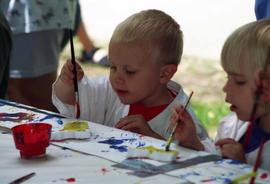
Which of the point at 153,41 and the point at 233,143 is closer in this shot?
the point at 233,143

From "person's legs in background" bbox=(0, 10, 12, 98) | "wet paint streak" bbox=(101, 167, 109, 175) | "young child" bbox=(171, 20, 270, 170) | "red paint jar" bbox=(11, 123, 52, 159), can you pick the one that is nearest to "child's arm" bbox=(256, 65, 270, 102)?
"young child" bbox=(171, 20, 270, 170)

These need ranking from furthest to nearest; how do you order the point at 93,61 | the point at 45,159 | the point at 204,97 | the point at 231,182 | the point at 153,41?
the point at 93,61 → the point at 204,97 → the point at 153,41 → the point at 45,159 → the point at 231,182

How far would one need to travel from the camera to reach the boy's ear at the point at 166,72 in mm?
1896

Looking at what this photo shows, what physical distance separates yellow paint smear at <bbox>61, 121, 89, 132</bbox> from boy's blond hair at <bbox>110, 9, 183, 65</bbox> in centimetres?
28

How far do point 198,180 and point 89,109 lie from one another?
0.70 meters

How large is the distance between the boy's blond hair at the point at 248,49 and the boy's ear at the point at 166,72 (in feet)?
1.13

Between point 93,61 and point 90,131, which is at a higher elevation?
point 90,131

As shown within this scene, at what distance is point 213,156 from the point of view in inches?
57.6

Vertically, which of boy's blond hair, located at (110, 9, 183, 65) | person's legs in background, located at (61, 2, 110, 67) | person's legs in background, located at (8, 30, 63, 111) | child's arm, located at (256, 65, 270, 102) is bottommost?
person's legs in background, located at (61, 2, 110, 67)

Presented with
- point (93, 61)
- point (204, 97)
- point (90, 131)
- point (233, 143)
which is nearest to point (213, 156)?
point (233, 143)

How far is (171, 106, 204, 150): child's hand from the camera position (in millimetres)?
1534

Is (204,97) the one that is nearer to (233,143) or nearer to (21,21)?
(21,21)

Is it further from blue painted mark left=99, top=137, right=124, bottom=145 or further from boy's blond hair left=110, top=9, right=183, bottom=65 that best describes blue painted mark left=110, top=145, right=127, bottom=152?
boy's blond hair left=110, top=9, right=183, bottom=65

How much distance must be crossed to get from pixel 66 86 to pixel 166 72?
30 centimetres
